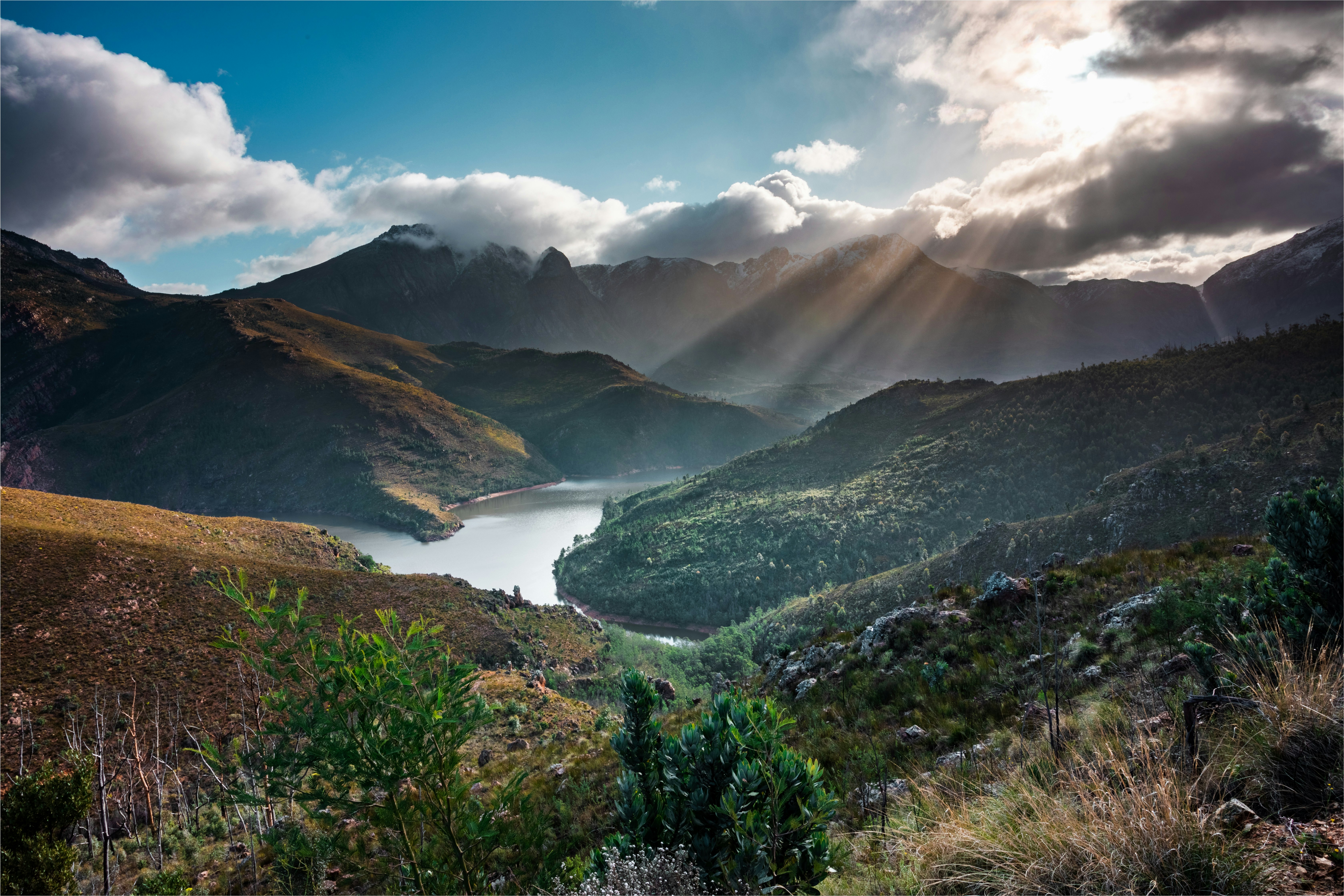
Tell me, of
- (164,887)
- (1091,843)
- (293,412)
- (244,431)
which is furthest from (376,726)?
(244,431)

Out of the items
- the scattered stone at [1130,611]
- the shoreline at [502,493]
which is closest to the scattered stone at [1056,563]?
the scattered stone at [1130,611]

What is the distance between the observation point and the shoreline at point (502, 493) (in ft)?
254

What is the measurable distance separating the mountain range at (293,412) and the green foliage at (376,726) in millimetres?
65735

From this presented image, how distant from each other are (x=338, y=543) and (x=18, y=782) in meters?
38.5

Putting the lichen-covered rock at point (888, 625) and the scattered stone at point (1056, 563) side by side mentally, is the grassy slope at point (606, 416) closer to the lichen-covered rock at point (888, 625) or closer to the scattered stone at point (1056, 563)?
the scattered stone at point (1056, 563)

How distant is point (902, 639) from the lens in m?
8.95

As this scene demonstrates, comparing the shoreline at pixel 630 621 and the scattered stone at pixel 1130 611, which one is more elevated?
the scattered stone at pixel 1130 611

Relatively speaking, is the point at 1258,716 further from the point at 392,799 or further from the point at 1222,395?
the point at 1222,395

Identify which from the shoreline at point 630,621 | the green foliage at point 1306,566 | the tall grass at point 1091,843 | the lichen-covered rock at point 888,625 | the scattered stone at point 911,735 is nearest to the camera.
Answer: the tall grass at point 1091,843

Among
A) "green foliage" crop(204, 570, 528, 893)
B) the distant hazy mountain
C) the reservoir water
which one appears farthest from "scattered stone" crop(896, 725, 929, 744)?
the distant hazy mountain

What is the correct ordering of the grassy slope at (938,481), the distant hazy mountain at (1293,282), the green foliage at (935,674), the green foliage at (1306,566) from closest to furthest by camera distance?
the green foliage at (1306,566), the green foliage at (935,674), the grassy slope at (938,481), the distant hazy mountain at (1293,282)

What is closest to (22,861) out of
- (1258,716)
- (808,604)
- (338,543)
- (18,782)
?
(18,782)

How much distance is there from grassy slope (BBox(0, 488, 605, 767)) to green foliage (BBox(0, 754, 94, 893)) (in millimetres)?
3960

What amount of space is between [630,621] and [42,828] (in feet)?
115
